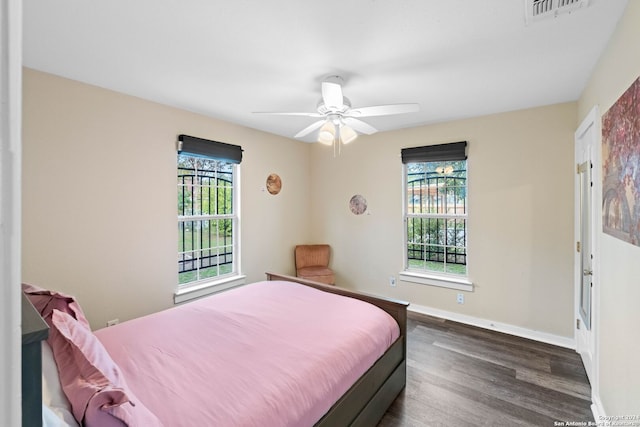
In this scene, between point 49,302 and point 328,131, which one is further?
point 328,131

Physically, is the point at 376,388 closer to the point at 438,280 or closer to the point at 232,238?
the point at 438,280

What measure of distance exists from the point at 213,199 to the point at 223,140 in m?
0.72

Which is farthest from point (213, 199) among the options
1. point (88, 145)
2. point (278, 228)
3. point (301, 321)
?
point (301, 321)

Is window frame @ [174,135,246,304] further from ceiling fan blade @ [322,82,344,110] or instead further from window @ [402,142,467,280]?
window @ [402,142,467,280]

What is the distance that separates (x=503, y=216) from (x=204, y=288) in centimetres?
344

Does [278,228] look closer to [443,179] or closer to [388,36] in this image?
[443,179]

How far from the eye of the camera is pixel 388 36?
5.95 feet

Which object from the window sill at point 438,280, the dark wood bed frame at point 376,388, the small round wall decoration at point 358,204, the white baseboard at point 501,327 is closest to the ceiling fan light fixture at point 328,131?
the dark wood bed frame at point 376,388

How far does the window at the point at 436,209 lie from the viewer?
3.65 m

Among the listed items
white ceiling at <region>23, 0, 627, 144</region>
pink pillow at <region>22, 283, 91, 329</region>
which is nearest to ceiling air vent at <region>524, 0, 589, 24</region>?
white ceiling at <region>23, 0, 627, 144</region>

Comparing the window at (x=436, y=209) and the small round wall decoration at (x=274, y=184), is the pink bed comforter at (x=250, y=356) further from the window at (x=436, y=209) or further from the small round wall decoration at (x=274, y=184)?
the small round wall decoration at (x=274, y=184)

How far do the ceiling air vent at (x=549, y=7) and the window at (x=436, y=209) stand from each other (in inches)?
75.7

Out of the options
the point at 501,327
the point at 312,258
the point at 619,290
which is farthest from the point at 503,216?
the point at 312,258

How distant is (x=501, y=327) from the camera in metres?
3.34
